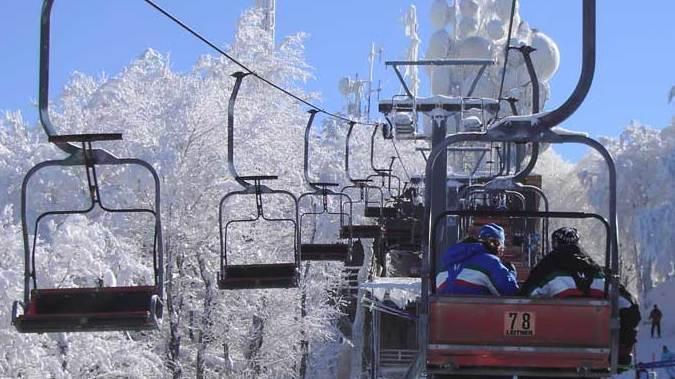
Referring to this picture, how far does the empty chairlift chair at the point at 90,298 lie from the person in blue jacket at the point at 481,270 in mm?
1784

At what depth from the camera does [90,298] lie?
312 inches

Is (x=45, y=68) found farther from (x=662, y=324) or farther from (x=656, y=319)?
(x=662, y=324)

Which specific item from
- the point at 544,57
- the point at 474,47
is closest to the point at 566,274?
the point at 544,57

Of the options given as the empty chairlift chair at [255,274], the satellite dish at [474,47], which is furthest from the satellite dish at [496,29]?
the empty chairlift chair at [255,274]

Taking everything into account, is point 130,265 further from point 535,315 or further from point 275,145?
point 535,315

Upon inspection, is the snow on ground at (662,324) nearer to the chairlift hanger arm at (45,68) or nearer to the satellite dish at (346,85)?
the satellite dish at (346,85)

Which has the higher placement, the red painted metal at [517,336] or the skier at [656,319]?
the red painted metal at [517,336]

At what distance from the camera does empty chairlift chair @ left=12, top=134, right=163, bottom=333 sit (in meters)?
6.86

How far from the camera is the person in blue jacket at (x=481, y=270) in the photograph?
6227mm

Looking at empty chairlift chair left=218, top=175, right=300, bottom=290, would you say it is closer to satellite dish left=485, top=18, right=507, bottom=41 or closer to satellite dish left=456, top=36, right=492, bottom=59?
satellite dish left=456, top=36, right=492, bottom=59

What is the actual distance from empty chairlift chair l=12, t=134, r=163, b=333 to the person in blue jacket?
5.85 feet

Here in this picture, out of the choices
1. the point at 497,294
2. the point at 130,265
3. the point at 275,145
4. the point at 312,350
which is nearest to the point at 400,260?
the point at 312,350

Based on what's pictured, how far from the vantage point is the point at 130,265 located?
1975 centimetres

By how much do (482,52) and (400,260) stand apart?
45.7ft
